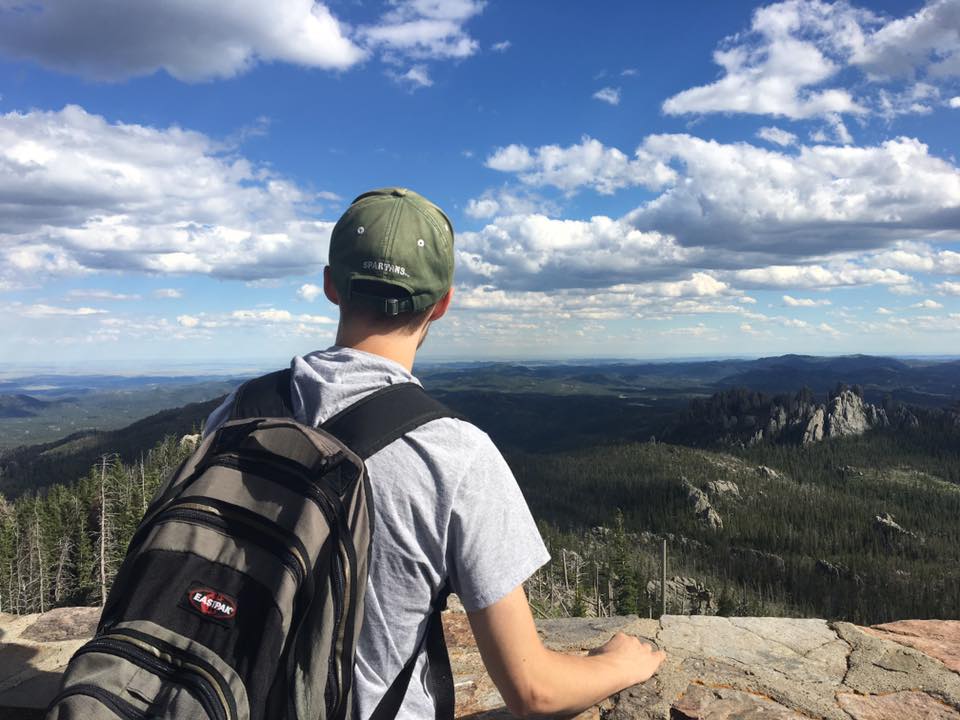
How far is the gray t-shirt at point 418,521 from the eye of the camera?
2.04 m

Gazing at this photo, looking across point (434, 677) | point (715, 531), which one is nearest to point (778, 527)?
point (715, 531)

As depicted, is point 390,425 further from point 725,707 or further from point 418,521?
point 725,707

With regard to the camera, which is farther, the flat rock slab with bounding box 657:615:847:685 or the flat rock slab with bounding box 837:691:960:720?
the flat rock slab with bounding box 657:615:847:685

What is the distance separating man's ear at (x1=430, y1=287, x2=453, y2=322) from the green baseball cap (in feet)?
0.29

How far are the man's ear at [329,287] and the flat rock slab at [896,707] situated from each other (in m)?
4.11

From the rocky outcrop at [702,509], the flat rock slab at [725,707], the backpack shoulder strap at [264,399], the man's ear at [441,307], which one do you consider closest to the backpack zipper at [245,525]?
the backpack shoulder strap at [264,399]

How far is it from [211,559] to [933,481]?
210 m

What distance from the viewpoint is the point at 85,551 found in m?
46.9

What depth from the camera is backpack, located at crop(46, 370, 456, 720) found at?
172 centimetres

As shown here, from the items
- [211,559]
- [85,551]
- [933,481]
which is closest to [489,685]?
[211,559]

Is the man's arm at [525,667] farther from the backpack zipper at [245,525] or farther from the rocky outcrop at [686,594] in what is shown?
the rocky outcrop at [686,594]

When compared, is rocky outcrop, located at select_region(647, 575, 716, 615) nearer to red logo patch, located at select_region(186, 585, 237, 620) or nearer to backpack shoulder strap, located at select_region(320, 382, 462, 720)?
backpack shoulder strap, located at select_region(320, 382, 462, 720)

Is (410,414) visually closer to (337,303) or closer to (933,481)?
(337,303)

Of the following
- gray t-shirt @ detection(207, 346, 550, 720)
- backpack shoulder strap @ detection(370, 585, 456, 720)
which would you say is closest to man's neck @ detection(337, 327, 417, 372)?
gray t-shirt @ detection(207, 346, 550, 720)
